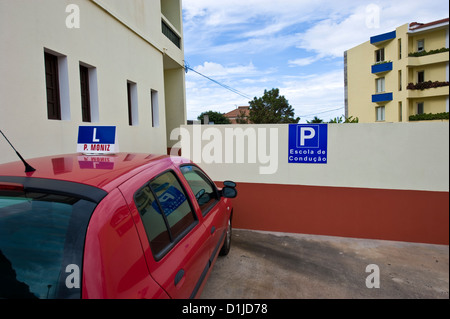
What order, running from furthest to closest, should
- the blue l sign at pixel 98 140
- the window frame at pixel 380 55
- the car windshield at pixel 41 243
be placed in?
the window frame at pixel 380 55 → the blue l sign at pixel 98 140 → the car windshield at pixel 41 243

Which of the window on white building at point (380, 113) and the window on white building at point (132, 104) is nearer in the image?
the window on white building at point (132, 104)

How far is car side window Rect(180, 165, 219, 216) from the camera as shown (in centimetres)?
264

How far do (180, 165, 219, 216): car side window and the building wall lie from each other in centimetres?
179

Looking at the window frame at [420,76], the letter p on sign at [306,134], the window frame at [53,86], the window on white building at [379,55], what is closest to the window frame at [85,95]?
the window frame at [53,86]

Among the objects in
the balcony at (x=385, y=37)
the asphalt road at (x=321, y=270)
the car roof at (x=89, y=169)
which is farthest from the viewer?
the balcony at (x=385, y=37)

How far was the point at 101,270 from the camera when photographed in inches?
43.9

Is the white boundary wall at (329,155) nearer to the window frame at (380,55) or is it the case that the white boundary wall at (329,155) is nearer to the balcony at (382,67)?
the balcony at (382,67)

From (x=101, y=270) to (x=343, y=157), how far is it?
4218 millimetres

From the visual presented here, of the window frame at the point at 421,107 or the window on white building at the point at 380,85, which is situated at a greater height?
the window on white building at the point at 380,85

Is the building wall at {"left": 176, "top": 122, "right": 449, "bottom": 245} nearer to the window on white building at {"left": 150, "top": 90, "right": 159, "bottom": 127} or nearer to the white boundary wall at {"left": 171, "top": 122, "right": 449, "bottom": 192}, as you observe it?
the white boundary wall at {"left": 171, "top": 122, "right": 449, "bottom": 192}

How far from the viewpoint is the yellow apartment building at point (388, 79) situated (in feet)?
71.9

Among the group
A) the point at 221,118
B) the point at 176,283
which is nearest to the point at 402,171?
the point at 176,283

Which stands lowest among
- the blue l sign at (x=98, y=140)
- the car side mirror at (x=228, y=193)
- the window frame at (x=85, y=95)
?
the car side mirror at (x=228, y=193)
